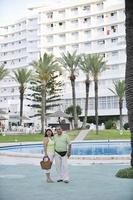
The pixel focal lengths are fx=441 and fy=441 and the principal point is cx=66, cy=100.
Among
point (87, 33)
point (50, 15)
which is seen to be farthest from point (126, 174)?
point (50, 15)

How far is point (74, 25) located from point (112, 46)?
880 cm

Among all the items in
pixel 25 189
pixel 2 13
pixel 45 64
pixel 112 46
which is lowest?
pixel 25 189

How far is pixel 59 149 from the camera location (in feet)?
30.1

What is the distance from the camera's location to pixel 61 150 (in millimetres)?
9172

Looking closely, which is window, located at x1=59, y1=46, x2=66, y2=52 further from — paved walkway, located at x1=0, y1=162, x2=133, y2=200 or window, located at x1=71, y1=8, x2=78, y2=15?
paved walkway, located at x1=0, y1=162, x2=133, y2=200

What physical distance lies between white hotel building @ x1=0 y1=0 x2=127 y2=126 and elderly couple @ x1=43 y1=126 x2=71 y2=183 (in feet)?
168

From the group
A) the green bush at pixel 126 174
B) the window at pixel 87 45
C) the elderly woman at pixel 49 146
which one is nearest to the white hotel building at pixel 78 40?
the window at pixel 87 45

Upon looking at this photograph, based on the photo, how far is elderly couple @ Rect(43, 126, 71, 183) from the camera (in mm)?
9133

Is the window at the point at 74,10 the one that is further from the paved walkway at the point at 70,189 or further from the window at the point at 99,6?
the paved walkway at the point at 70,189

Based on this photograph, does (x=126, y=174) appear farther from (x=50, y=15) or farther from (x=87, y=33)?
(x=50, y=15)

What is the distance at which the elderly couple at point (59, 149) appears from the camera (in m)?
9.13

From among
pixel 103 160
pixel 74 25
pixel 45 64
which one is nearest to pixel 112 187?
pixel 103 160

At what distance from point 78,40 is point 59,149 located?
60.9 meters

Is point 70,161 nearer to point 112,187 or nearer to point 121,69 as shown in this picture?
point 112,187
